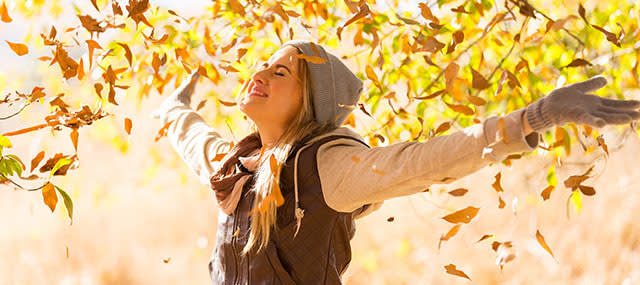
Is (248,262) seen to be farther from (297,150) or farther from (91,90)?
(91,90)

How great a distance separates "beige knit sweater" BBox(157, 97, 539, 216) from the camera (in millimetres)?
918

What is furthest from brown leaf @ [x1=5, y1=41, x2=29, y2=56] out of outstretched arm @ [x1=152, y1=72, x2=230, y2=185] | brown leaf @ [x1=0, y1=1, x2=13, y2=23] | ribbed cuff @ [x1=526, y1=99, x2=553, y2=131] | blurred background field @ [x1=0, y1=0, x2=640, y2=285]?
blurred background field @ [x1=0, y1=0, x2=640, y2=285]

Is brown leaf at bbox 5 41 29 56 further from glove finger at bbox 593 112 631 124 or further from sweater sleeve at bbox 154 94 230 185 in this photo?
glove finger at bbox 593 112 631 124

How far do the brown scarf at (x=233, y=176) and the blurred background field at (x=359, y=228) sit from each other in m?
1.83

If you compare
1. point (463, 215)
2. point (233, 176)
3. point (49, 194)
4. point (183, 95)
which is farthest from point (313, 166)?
point (183, 95)

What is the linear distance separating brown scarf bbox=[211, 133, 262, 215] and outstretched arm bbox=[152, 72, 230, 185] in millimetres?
145

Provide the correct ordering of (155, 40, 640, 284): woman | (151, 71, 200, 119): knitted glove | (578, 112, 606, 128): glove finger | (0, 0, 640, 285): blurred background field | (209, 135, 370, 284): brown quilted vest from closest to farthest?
(578, 112, 606, 128): glove finger → (155, 40, 640, 284): woman → (209, 135, 370, 284): brown quilted vest → (151, 71, 200, 119): knitted glove → (0, 0, 640, 285): blurred background field

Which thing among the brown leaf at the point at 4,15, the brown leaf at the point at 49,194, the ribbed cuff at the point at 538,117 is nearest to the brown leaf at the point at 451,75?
the ribbed cuff at the point at 538,117

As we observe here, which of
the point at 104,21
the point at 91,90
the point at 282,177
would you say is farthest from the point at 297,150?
the point at 91,90

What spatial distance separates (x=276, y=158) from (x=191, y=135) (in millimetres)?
467

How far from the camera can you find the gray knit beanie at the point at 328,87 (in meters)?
1.39

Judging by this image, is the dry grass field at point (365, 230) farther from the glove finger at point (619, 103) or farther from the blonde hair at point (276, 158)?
the glove finger at point (619, 103)

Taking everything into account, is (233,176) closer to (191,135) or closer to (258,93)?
(258,93)

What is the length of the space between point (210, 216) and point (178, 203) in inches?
8.5
